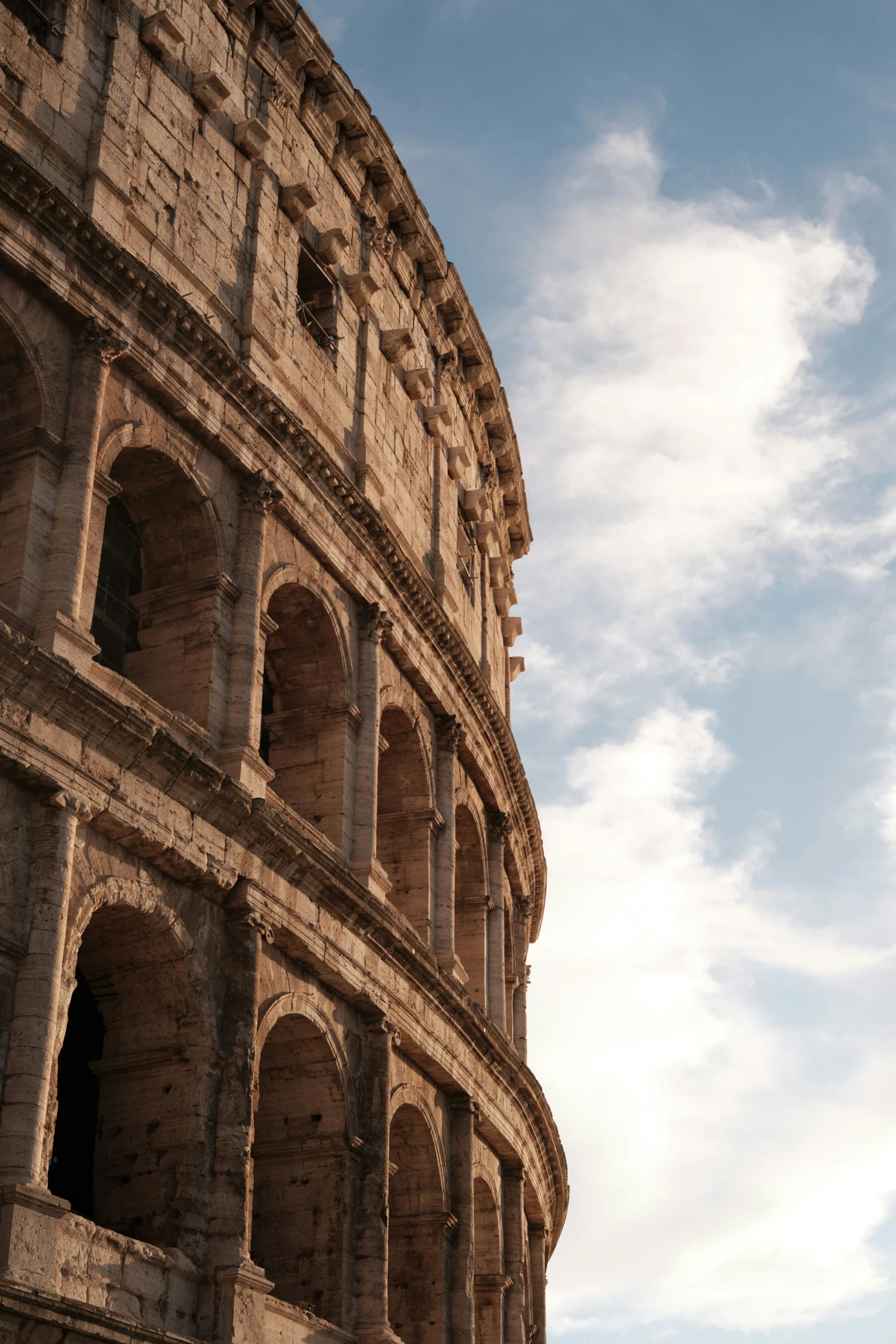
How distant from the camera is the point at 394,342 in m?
23.9

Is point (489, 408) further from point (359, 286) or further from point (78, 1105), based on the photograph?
point (78, 1105)

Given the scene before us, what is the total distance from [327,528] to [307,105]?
21.0 feet

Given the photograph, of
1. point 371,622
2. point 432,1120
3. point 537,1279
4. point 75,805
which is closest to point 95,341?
point 75,805

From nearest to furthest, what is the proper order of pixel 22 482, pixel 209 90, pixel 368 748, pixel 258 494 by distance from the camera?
pixel 22 482 < pixel 258 494 < pixel 209 90 < pixel 368 748

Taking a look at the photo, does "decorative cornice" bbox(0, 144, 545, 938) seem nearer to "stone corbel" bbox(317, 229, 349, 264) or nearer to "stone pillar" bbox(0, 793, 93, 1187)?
"stone corbel" bbox(317, 229, 349, 264)

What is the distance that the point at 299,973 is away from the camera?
17141 millimetres

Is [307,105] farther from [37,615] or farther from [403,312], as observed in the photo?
[37,615]

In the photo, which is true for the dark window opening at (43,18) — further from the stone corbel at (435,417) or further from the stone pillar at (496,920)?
the stone pillar at (496,920)

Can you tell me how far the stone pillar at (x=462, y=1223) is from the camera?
64.5ft

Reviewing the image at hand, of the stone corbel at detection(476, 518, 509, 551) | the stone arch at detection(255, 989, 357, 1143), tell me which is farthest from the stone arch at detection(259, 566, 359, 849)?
the stone corbel at detection(476, 518, 509, 551)

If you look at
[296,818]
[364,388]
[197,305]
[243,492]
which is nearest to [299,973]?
[296,818]

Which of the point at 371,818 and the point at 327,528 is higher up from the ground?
the point at 327,528

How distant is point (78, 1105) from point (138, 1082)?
72 centimetres

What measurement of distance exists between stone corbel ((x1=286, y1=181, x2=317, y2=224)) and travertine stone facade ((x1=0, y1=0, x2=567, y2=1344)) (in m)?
0.08
